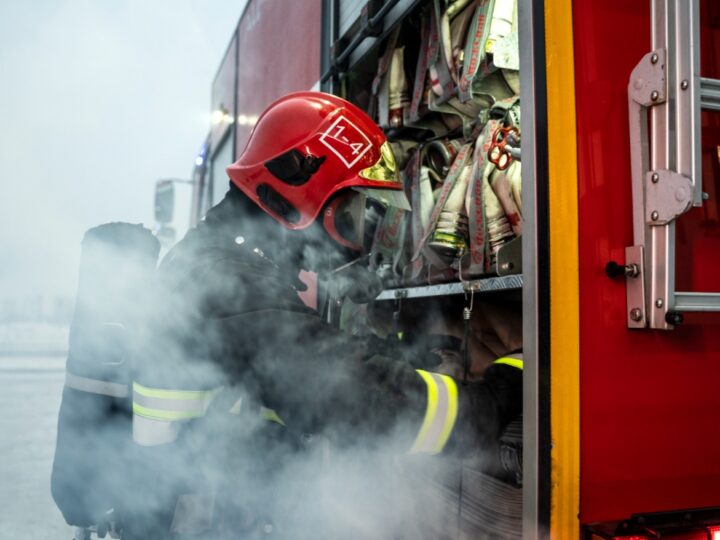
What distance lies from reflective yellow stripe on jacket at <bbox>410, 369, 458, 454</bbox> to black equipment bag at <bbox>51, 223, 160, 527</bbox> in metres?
0.92

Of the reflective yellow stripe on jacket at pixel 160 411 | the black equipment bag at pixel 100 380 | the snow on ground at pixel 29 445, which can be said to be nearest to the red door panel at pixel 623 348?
the reflective yellow stripe on jacket at pixel 160 411

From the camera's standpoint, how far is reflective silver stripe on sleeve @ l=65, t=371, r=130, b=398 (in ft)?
6.00

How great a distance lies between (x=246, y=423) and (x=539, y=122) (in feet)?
3.91

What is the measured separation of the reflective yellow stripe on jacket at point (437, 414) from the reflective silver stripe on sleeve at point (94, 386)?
3.17 feet

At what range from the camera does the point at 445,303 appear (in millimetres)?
2631

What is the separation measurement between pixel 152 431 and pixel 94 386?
0.34 m

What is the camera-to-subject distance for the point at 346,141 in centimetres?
200

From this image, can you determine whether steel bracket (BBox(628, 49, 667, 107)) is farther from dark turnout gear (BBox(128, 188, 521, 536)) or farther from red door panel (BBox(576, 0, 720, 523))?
dark turnout gear (BBox(128, 188, 521, 536))

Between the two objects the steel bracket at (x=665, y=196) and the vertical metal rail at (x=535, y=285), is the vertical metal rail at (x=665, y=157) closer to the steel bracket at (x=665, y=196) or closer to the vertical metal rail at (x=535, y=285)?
the steel bracket at (x=665, y=196)

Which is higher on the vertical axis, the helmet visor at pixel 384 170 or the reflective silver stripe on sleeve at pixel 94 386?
the helmet visor at pixel 384 170

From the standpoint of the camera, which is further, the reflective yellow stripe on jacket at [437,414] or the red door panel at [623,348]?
the reflective yellow stripe on jacket at [437,414]

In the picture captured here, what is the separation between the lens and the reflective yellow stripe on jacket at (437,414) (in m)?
1.47

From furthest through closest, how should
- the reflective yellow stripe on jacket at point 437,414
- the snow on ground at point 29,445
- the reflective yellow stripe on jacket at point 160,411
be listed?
1. the snow on ground at point 29,445
2. the reflective yellow stripe on jacket at point 160,411
3. the reflective yellow stripe on jacket at point 437,414

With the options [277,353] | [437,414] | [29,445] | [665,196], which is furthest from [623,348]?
[29,445]
